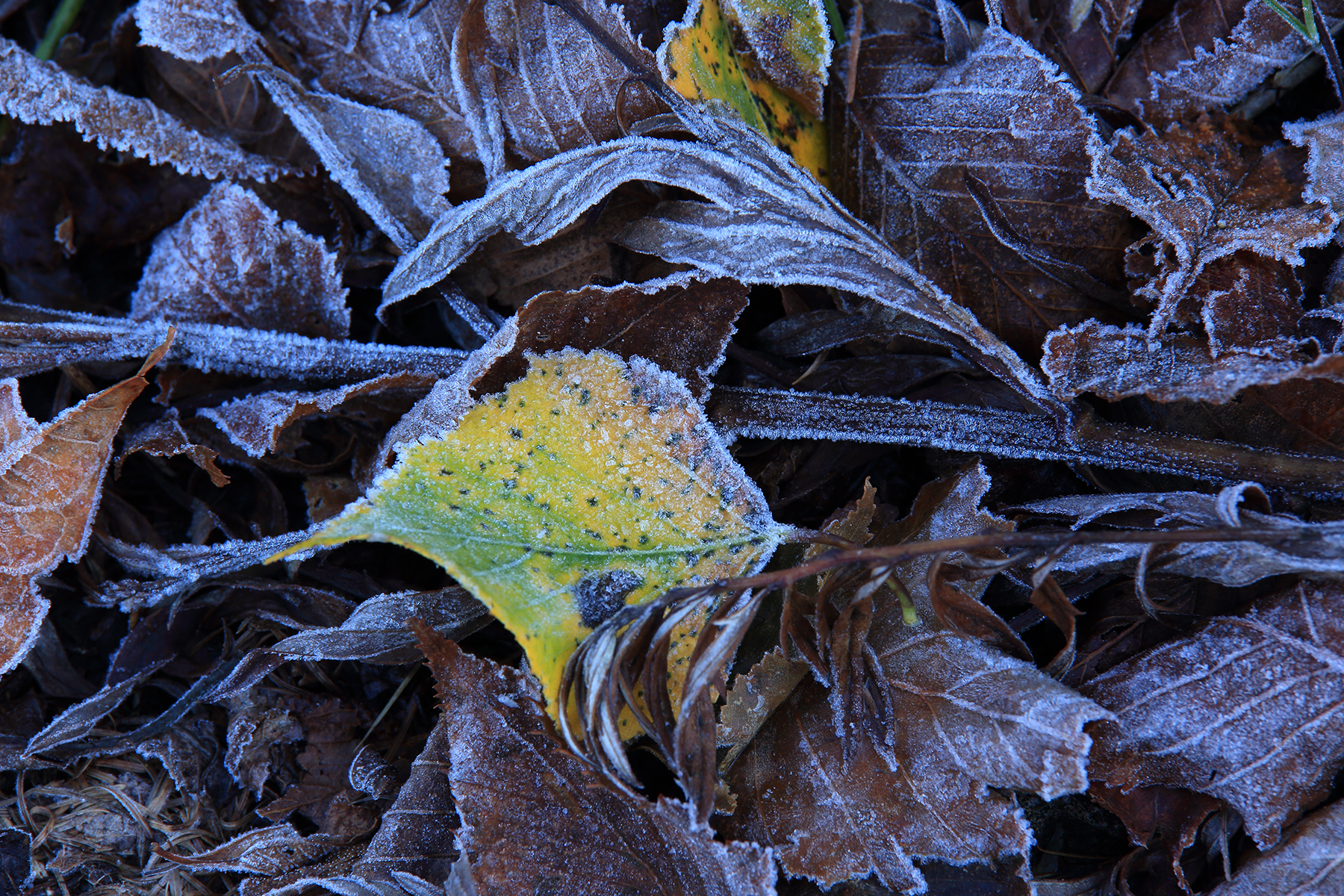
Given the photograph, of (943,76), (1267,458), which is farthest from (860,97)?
(1267,458)

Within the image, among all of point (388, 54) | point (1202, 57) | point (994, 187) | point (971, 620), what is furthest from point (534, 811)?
point (1202, 57)

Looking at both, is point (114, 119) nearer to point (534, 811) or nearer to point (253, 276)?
point (253, 276)

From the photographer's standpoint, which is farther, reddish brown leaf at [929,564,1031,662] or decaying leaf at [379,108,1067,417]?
decaying leaf at [379,108,1067,417]

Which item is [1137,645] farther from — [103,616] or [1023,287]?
[103,616]

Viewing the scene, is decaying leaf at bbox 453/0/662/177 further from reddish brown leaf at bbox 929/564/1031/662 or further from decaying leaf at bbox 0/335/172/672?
reddish brown leaf at bbox 929/564/1031/662

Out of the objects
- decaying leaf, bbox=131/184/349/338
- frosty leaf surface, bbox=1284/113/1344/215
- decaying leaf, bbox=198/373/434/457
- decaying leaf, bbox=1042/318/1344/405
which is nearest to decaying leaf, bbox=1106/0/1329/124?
frosty leaf surface, bbox=1284/113/1344/215

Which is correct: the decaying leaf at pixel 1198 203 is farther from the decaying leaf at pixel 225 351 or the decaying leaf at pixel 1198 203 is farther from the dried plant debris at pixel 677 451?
the decaying leaf at pixel 225 351
